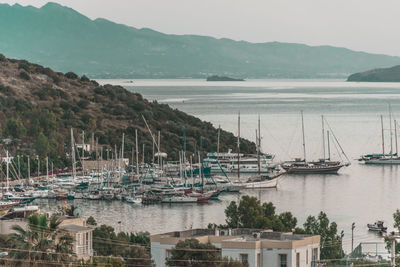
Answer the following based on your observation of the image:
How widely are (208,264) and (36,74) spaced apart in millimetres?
89787

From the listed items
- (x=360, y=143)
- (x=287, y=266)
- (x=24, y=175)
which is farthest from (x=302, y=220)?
(x=360, y=143)

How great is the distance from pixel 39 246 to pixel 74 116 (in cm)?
7342

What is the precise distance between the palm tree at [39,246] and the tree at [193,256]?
2.38 metres

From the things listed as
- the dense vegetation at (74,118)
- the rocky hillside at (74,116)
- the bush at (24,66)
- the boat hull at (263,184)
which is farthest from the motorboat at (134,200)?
the bush at (24,66)

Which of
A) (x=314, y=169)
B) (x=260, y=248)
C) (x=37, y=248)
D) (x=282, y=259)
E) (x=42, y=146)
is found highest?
(x=37, y=248)

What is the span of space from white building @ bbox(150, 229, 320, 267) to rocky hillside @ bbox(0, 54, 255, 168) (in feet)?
175

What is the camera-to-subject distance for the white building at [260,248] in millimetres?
22297

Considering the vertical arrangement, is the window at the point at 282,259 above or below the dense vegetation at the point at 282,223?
above

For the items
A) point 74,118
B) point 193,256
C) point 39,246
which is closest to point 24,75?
point 74,118

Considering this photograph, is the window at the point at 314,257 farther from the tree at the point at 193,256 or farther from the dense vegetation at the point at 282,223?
the dense vegetation at the point at 282,223

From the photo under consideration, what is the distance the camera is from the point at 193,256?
2208 cm

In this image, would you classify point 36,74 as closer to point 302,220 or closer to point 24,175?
point 24,175

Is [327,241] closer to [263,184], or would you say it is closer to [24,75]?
[263,184]

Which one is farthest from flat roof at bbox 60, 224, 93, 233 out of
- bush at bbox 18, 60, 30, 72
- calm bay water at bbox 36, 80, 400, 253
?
bush at bbox 18, 60, 30, 72
